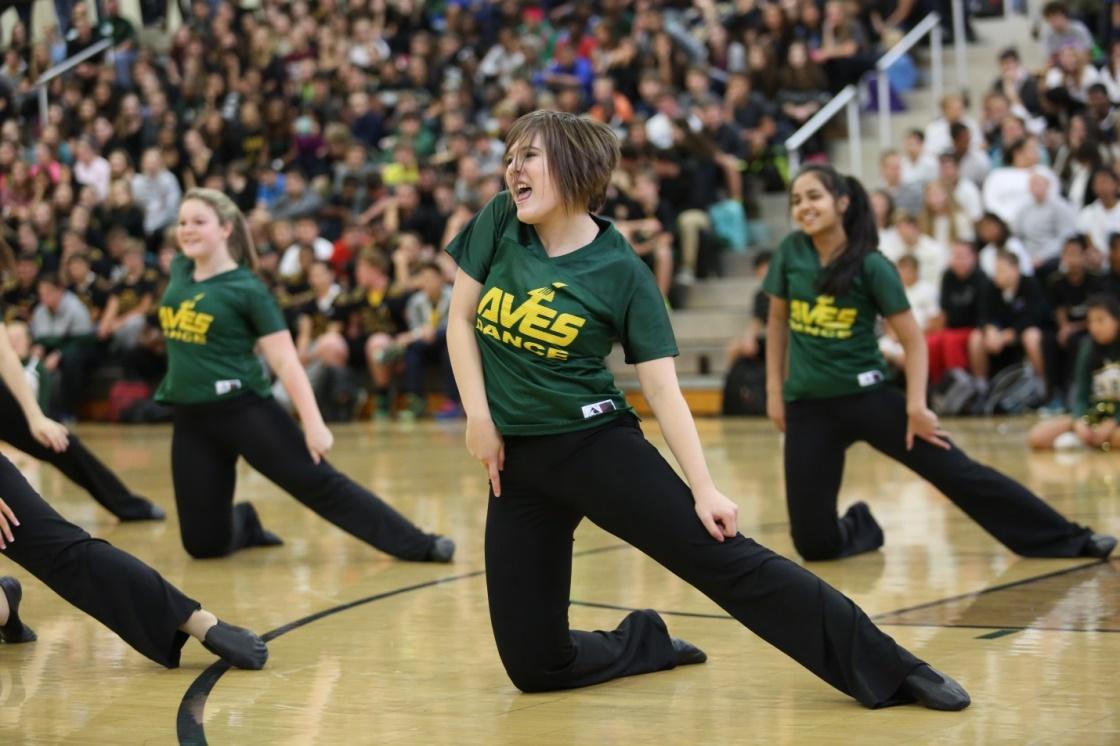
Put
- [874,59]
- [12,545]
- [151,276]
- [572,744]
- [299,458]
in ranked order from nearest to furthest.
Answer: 1. [572,744]
2. [12,545]
3. [299,458]
4. [874,59]
5. [151,276]

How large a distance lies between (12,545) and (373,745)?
55.2 inches

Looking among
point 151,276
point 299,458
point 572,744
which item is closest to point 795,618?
point 572,744

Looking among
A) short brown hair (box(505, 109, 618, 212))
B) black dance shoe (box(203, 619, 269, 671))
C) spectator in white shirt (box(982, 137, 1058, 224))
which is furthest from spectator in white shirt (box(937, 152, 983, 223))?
black dance shoe (box(203, 619, 269, 671))

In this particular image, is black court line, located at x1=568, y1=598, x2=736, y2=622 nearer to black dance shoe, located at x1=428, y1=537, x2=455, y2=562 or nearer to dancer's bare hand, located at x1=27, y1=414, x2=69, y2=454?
black dance shoe, located at x1=428, y1=537, x2=455, y2=562

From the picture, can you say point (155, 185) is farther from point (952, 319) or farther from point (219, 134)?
point (952, 319)

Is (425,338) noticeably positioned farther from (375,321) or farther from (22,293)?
(22,293)

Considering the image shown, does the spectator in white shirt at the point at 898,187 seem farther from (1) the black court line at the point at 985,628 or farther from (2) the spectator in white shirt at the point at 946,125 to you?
(1) the black court line at the point at 985,628

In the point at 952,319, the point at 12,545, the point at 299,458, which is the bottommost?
the point at 952,319

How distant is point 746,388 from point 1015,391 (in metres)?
2.55

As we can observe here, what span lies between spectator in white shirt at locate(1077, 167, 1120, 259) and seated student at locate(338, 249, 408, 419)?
719 cm

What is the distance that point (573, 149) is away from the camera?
446 centimetres

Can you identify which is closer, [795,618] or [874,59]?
[795,618]

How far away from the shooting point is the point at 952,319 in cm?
1503

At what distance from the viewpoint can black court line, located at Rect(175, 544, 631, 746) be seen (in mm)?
4270
